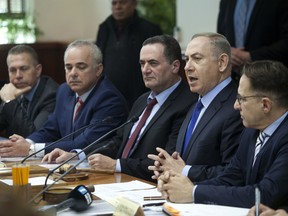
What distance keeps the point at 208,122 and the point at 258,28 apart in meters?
1.74

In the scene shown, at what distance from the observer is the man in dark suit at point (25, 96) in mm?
4730

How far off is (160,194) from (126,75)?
324 cm

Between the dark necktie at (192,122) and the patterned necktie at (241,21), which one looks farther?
the patterned necktie at (241,21)

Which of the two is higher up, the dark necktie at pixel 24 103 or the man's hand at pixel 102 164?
the dark necktie at pixel 24 103

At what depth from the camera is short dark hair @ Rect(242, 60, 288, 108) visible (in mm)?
2348

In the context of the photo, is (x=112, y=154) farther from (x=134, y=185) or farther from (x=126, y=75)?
(x=126, y=75)

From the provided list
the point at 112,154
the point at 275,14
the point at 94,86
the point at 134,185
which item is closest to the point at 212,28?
the point at 275,14

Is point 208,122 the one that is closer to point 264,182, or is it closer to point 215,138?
point 215,138

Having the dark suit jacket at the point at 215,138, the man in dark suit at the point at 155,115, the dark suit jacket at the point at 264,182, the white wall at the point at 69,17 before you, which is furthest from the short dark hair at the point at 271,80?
the white wall at the point at 69,17

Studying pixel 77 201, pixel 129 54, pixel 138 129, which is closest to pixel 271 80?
pixel 77 201

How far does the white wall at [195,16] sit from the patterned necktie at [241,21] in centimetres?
199

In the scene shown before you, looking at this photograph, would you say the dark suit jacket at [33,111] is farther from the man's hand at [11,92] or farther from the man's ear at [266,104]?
the man's ear at [266,104]

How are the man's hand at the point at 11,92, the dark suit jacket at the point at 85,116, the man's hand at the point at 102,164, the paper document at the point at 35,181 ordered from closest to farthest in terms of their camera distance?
1. the paper document at the point at 35,181
2. the man's hand at the point at 102,164
3. the dark suit jacket at the point at 85,116
4. the man's hand at the point at 11,92

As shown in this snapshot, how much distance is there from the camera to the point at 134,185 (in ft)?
8.91
